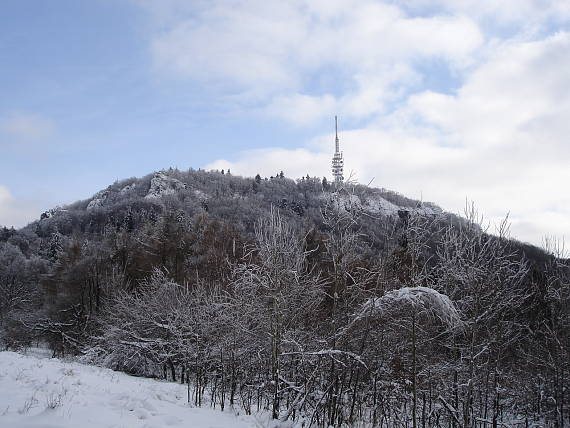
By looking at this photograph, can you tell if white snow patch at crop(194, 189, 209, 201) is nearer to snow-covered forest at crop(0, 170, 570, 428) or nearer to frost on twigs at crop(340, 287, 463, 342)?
snow-covered forest at crop(0, 170, 570, 428)

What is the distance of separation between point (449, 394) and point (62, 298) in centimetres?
3131

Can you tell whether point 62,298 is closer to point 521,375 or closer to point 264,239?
point 264,239

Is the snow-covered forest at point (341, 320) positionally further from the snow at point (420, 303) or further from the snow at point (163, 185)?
the snow at point (163, 185)

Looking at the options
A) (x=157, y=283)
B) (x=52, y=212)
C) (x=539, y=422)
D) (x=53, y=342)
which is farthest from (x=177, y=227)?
(x=52, y=212)

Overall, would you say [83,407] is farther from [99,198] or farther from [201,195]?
[99,198]

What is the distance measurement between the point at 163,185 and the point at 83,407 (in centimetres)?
16583

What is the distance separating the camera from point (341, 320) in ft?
38.6

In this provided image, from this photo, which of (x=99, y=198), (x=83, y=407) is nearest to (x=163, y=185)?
(x=99, y=198)

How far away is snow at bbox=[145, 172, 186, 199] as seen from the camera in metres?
161

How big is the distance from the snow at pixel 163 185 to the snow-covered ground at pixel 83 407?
150 metres

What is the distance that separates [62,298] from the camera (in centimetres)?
3466

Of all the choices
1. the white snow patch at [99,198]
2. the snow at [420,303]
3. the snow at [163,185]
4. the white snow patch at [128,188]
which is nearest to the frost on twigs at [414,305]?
the snow at [420,303]

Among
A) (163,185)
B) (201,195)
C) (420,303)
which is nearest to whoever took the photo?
(420,303)

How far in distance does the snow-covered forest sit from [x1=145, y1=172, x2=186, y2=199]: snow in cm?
12325
